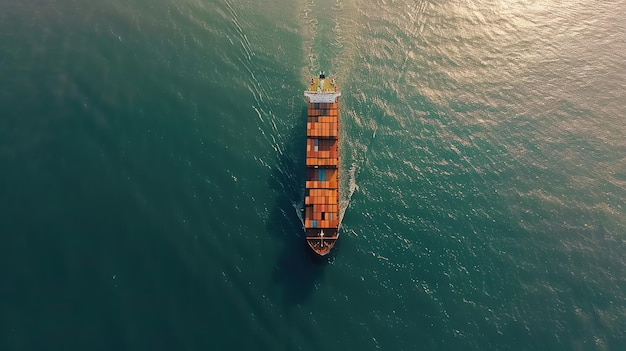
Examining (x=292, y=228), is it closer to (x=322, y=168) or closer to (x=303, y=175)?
(x=303, y=175)

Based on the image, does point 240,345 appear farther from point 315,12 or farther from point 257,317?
point 315,12

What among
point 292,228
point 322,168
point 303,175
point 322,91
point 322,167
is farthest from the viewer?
point 322,91

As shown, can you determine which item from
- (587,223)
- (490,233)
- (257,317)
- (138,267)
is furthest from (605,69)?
(138,267)

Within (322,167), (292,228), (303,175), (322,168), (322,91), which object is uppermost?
(322,91)

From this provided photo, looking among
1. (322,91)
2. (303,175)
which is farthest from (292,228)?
(322,91)

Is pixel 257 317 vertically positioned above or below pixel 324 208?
below

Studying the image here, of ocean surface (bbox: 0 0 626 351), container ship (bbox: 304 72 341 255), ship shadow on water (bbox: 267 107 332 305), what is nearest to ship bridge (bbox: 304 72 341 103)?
container ship (bbox: 304 72 341 255)

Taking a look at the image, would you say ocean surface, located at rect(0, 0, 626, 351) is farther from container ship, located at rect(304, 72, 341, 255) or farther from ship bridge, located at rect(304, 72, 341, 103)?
ship bridge, located at rect(304, 72, 341, 103)
